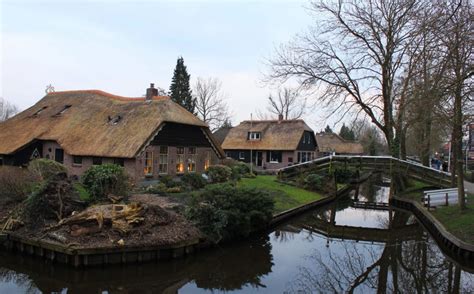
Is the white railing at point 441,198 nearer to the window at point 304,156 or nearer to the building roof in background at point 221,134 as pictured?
the window at point 304,156

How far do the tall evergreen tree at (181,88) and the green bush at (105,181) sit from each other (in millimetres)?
31776

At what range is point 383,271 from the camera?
11461 millimetres

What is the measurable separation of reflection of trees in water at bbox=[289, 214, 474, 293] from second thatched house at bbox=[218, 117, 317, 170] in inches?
977

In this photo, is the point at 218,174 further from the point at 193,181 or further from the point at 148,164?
the point at 148,164

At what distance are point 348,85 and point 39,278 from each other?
68.8ft

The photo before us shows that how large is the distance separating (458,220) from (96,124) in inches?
798

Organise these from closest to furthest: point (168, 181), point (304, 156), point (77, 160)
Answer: point (168, 181), point (77, 160), point (304, 156)

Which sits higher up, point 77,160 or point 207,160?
point 207,160

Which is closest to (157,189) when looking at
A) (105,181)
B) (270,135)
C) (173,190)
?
(173,190)

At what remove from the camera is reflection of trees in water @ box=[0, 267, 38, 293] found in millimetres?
9406

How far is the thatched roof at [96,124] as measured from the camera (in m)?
21.1

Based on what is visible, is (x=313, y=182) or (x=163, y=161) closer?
(x=163, y=161)

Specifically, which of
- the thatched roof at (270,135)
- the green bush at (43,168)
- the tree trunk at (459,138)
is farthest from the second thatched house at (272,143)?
the green bush at (43,168)

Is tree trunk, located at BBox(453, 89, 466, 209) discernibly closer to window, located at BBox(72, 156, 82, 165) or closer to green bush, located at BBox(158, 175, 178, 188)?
green bush, located at BBox(158, 175, 178, 188)
